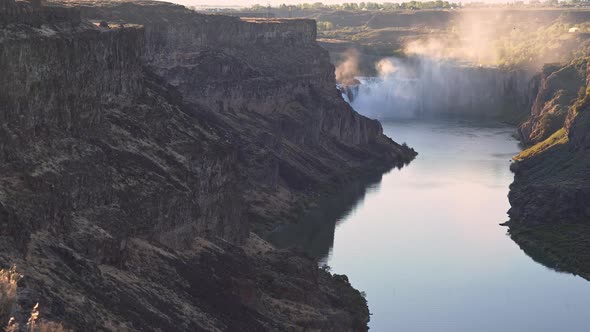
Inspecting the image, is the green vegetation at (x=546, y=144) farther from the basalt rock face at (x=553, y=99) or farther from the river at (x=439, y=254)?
the basalt rock face at (x=553, y=99)

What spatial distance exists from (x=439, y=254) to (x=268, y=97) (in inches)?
1881

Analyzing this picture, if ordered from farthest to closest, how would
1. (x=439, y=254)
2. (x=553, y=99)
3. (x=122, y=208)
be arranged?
(x=553, y=99) → (x=439, y=254) → (x=122, y=208)

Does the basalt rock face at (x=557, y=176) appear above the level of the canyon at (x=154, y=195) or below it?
below

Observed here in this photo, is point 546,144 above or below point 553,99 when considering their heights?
below

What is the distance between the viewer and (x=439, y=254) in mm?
84438

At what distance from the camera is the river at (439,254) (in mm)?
69500

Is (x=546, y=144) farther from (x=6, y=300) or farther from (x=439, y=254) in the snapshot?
(x=6, y=300)

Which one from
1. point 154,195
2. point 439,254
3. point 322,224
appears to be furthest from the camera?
point 322,224

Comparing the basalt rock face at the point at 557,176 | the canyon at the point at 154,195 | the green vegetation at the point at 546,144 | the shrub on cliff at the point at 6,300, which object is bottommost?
the green vegetation at the point at 546,144

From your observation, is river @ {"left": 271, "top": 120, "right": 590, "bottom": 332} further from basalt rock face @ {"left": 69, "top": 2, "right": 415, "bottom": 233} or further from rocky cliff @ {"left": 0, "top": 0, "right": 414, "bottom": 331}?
basalt rock face @ {"left": 69, "top": 2, "right": 415, "bottom": 233}

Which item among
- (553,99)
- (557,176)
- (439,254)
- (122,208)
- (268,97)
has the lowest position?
(553,99)

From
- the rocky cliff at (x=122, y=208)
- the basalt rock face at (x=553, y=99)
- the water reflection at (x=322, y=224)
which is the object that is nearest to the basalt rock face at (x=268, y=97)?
the water reflection at (x=322, y=224)

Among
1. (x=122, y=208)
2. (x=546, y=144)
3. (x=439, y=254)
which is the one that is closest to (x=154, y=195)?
(x=122, y=208)

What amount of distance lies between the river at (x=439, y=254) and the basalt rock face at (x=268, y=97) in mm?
3959
